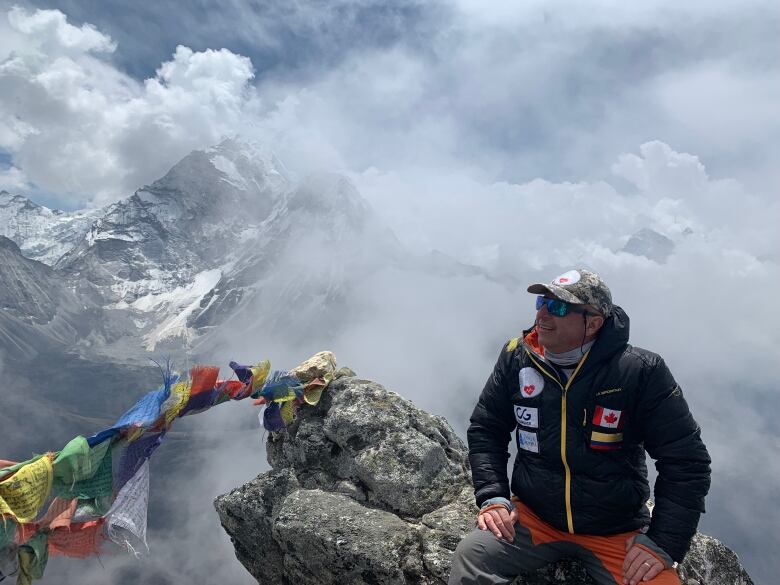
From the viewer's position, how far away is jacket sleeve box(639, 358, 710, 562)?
486cm

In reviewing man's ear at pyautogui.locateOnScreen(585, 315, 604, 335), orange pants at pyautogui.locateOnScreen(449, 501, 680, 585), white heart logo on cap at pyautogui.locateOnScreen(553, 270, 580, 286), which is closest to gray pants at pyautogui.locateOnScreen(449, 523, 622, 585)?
orange pants at pyautogui.locateOnScreen(449, 501, 680, 585)

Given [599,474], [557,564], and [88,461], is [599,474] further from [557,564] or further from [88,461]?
[88,461]

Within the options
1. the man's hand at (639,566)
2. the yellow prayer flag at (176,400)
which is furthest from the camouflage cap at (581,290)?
the yellow prayer flag at (176,400)

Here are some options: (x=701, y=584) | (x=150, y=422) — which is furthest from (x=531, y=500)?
(x=150, y=422)

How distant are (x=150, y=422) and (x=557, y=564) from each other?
18.2ft

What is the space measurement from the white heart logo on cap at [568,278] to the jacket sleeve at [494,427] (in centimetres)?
107

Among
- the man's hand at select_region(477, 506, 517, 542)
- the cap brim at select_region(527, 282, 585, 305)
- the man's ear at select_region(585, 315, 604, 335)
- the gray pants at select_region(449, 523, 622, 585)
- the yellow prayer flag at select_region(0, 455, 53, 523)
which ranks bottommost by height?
the yellow prayer flag at select_region(0, 455, 53, 523)

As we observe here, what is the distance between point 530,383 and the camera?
570 centimetres

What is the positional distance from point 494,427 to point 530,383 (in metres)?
0.82

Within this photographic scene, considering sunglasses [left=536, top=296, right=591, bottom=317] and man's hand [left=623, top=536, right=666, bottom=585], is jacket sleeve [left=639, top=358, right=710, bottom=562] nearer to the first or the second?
man's hand [left=623, top=536, right=666, bottom=585]

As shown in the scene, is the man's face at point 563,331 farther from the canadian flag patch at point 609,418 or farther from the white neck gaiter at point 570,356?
the canadian flag patch at point 609,418

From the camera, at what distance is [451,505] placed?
7.47m

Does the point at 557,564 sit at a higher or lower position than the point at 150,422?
lower

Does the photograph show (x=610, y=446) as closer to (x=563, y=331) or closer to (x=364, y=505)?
(x=563, y=331)
